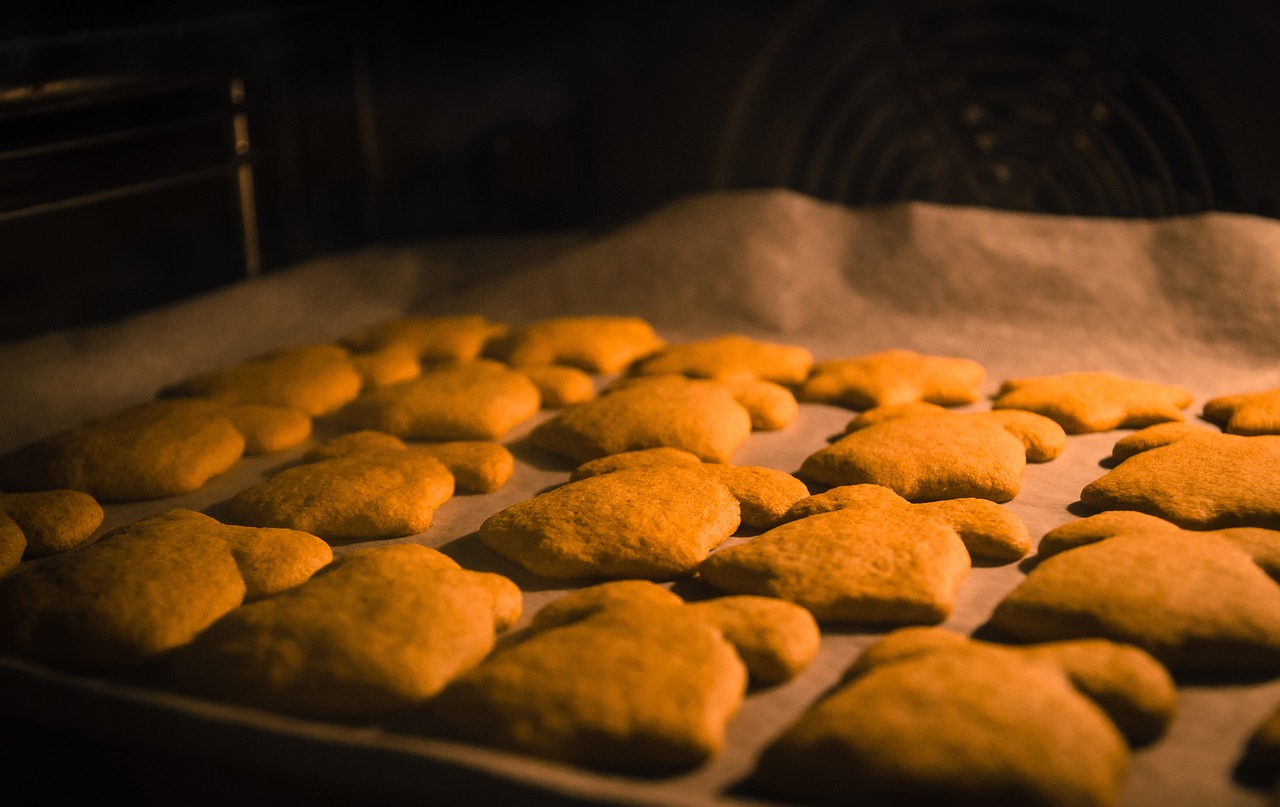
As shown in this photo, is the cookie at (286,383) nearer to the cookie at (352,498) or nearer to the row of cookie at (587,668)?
the cookie at (352,498)

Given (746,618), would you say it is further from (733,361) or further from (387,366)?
(387,366)

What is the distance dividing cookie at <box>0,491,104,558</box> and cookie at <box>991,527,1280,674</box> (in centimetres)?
99

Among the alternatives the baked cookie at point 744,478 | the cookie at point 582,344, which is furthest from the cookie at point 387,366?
the baked cookie at point 744,478

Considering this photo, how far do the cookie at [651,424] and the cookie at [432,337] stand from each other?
1.37 ft

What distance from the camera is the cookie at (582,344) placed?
1.89 m

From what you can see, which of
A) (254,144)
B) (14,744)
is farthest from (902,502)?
(254,144)

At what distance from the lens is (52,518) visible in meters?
1.28

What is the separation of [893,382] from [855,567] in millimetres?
656

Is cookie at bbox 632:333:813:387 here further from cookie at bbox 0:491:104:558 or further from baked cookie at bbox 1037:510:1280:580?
cookie at bbox 0:491:104:558

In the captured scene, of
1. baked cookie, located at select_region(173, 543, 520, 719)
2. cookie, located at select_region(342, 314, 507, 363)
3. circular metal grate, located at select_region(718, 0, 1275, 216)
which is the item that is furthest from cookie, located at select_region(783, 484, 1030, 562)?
circular metal grate, located at select_region(718, 0, 1275, 216)

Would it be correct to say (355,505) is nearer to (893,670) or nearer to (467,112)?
(893,670)

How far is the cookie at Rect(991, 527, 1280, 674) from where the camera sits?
933 mm

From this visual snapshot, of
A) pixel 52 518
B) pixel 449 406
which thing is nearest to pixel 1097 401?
pixel 449 406

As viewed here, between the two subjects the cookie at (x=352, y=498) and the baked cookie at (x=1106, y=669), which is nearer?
the baked cookie at (x=1106, y=669)
